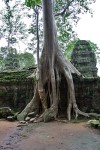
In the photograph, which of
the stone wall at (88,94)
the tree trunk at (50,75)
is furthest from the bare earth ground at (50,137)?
the stone wall at (88,94)

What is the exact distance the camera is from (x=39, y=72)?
36.1 feet

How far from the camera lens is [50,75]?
10.8 m

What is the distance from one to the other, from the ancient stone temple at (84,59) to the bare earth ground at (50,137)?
8.17 metres

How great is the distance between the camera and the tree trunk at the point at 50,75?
34.2 feet

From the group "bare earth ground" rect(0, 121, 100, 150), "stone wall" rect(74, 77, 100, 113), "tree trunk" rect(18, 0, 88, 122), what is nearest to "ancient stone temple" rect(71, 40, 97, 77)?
"stone wall" rect(74, 77, 100, 113)

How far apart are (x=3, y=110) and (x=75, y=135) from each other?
14.0 feet

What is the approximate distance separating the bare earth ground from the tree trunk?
A: 1.68 metres

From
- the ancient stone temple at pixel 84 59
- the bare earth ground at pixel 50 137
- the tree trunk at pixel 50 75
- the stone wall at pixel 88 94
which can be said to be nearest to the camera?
the bare earth ground at pixel 50 137

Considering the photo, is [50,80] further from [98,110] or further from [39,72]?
[98,110]

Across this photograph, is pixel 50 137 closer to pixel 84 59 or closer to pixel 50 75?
pixel 50 75

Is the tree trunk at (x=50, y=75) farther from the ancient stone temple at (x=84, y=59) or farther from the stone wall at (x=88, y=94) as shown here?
the ancient stone temple at (x=84, y=59)

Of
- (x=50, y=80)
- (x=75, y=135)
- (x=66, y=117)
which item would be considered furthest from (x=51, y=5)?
(x=75, y=135)

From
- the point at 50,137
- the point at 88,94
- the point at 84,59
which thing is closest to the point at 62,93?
the point at 88,94

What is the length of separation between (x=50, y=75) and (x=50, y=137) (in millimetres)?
4210
